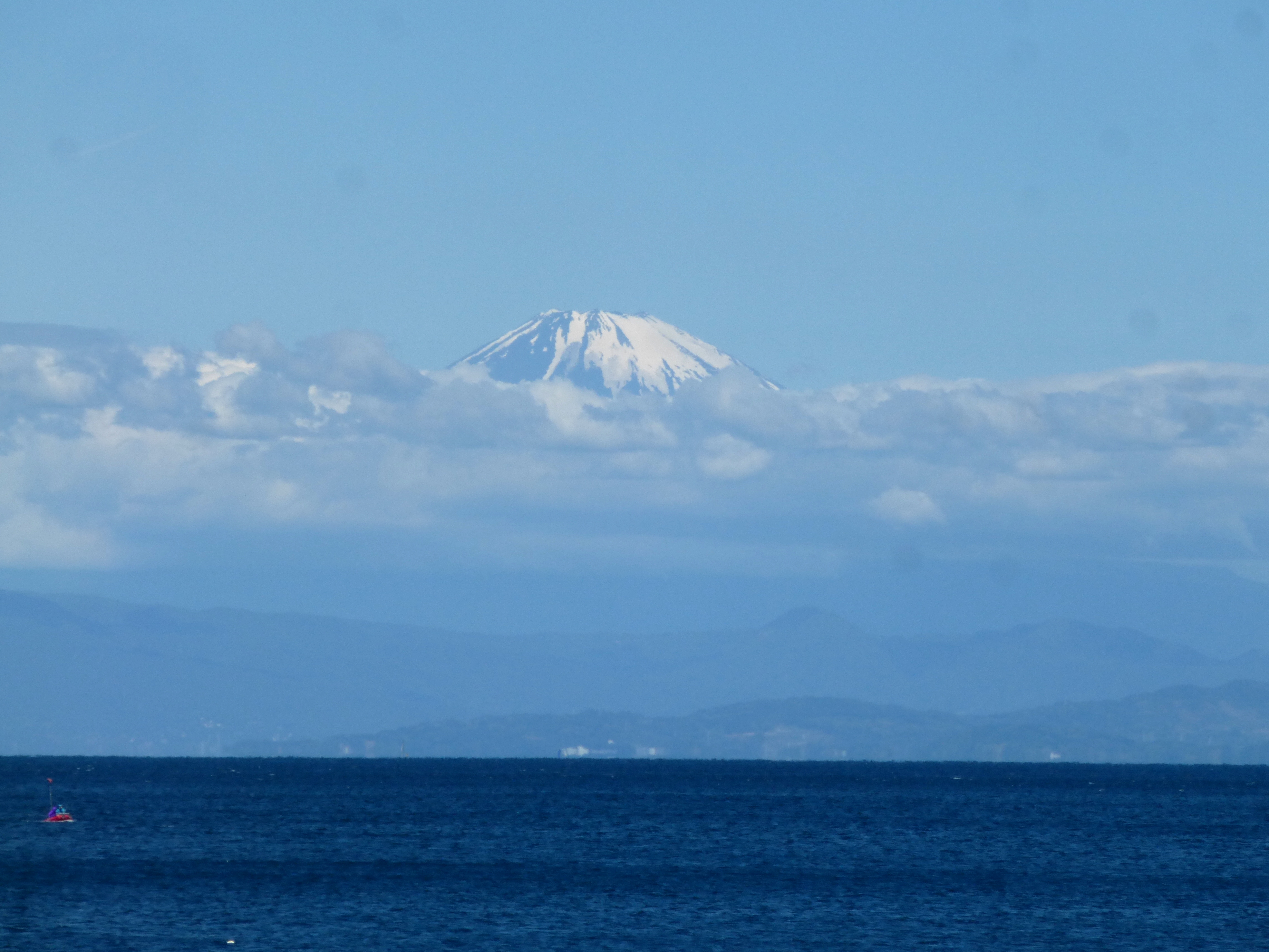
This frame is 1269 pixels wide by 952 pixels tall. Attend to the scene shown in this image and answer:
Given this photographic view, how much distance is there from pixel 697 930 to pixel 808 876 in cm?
3033

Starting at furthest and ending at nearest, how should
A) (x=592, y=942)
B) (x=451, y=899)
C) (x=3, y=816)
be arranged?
(x=3, y=816) → (x=451, y=899) → (x=592, y=942)

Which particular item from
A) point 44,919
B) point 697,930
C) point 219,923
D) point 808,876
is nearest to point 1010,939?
point 697,930

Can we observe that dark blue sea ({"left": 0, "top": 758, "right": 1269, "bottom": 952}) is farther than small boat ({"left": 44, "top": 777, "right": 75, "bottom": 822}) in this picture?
No

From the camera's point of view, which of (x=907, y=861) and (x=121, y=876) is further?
(x=907, y=861)

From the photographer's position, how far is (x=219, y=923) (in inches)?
3947

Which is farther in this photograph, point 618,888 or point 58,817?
point 58,817

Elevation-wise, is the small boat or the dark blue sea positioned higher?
the small boat

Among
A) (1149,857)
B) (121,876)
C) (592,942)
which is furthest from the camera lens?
(1149,857)

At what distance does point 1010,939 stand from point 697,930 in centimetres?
1702

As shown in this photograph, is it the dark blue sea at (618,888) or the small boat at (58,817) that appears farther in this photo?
the small boat at (58,817)

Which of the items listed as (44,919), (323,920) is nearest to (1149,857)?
(323,920)

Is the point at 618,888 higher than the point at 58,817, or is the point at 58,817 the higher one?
the point at 58,817

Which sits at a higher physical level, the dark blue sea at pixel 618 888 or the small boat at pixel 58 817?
the small boat at pixel 58 817

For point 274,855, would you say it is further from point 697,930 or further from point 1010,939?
point 1010,939
